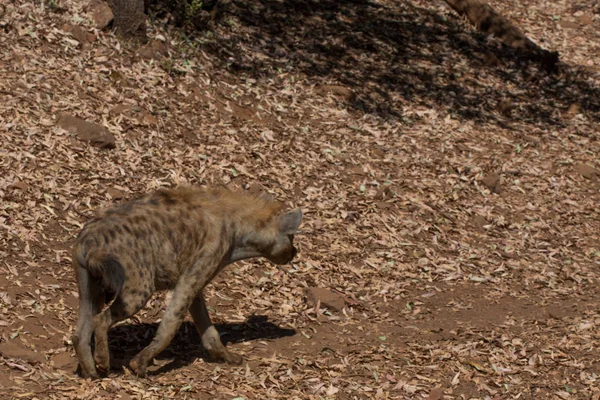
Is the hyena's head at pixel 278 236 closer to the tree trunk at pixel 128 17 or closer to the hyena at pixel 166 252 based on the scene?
the hyena at pixel 166 252

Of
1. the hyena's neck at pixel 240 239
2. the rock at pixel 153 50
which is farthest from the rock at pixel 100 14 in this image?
the hyena's neck at pixel 240 239

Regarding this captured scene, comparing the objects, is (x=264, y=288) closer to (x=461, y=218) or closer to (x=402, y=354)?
(x=402, y=354)

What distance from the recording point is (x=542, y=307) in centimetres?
Answer: 1051

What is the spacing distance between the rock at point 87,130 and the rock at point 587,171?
306 inches

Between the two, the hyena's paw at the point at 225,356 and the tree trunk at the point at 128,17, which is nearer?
the hyena's paw at the point at 225,356

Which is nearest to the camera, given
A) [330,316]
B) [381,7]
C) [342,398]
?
[342,398]

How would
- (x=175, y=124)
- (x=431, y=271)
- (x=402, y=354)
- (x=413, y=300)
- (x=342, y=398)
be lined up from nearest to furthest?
(x=342, y=398) → (x=402, y=354) → (x=413, y=300) → (x=431, y=271) → (x=175, y=124)

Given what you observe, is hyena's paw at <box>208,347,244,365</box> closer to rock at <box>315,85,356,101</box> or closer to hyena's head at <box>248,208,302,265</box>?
hyena's head at <box>248,208,302,265</box>

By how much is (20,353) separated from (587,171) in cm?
1019

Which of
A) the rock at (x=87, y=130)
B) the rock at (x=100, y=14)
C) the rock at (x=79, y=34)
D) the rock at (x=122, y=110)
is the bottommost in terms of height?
the rock at (x=87, y=130)

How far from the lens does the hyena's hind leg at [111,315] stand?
23.2 ft

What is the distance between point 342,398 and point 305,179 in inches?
197

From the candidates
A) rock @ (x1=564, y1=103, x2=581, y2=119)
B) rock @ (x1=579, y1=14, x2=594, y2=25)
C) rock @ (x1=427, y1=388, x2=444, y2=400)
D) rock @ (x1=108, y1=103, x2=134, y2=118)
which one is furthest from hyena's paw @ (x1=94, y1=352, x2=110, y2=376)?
rock @ (x1=579, y1=14, x2=594, y2=25)

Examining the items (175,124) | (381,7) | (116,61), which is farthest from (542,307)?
(381,7)
